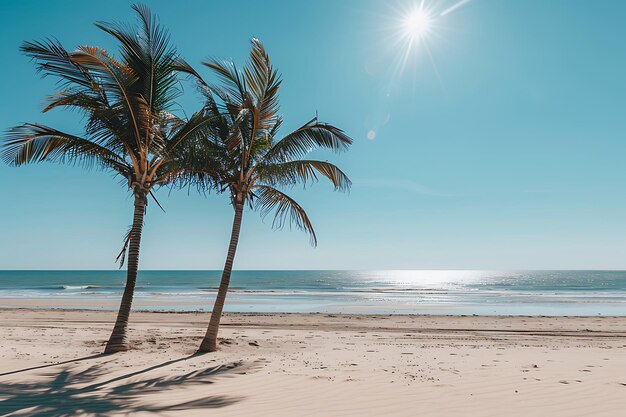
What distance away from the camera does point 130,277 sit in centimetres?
1034

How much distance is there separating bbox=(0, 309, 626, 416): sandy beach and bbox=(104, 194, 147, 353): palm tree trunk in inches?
15.5

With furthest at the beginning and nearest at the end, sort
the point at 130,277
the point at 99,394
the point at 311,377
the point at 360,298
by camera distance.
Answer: the point at 360,298
the point at 130,277
the point at 311,377
the point at 99,394

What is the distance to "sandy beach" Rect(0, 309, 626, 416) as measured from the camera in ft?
19.5

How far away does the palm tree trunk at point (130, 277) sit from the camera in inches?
407

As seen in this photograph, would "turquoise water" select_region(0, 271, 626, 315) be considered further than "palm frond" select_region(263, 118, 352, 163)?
Yes

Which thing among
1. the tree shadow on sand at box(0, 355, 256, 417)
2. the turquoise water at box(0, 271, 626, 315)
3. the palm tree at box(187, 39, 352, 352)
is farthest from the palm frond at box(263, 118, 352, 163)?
the turquoise water at box(0, 271, 626, 315)

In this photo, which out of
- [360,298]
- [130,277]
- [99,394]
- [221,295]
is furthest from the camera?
[360,298]

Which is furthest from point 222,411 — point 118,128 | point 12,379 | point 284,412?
point 118,128

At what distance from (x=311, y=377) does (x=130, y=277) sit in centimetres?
516

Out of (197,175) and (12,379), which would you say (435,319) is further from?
(12,379)

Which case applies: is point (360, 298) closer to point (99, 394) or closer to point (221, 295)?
point (221, 295)

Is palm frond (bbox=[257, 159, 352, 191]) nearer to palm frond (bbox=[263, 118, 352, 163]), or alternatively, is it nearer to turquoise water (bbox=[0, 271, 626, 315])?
palm frond (bbox=[263, 118, 352, 163])

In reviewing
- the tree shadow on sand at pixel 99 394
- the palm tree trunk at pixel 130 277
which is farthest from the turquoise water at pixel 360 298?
the tree shadow on sand at pixel 99 394

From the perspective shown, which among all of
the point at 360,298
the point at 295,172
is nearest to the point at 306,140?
the point at 295,172
